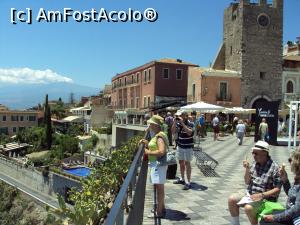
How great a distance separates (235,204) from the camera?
5492 millimetres

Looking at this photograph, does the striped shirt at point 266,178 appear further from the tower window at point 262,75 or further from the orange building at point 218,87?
the tower window at point 262,75

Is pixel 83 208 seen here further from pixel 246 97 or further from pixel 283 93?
pixel 283 93

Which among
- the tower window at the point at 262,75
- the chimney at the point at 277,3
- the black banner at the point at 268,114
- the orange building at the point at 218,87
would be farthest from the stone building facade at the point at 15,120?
the black banner at the point at 268,114

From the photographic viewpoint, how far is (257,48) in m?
41.5

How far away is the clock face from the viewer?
41.3 m

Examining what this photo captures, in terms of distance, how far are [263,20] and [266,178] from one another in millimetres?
38933

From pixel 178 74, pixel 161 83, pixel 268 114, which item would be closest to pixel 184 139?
pixel 268 114

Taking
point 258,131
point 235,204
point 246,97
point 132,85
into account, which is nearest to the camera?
point 235,204

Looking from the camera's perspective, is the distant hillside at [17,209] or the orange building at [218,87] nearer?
the distant hillside at [17,209]

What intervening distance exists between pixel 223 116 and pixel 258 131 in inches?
652

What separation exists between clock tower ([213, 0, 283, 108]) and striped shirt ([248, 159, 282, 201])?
120 ft

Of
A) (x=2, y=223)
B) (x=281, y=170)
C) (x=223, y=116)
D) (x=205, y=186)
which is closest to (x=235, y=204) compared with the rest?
(x=281, y=170)

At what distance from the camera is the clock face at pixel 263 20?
4134cm

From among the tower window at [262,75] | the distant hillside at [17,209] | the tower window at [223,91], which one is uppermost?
the tower window at [262,75]
